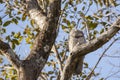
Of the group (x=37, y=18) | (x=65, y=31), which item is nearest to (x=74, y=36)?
(x=37, y=18)

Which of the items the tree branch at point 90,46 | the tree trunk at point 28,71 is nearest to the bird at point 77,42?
the tree branch at point 90,46

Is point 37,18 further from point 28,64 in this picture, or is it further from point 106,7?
point 106,7

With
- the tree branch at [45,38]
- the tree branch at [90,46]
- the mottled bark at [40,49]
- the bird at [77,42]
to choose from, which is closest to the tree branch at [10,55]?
the mottled bark at [40,49]

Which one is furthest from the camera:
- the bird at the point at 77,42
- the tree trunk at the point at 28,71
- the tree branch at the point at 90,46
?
the bird at the point at 77,42

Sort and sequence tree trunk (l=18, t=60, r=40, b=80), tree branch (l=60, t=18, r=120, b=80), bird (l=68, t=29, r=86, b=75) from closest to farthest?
tree trunk (l=18, t=60, r=40, b=80)
tree branch (l=60, t=18, r=120, b=80)
bird (l=68, t=29, r=86, b=75)

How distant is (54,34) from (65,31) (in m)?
2.35

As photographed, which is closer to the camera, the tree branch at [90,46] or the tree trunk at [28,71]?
the tree trunk at [28,71]

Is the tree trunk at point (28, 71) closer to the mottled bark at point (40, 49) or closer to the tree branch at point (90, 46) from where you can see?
the mottled bark at point (40, 49)

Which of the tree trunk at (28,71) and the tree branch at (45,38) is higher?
the tree branch at (45,38)

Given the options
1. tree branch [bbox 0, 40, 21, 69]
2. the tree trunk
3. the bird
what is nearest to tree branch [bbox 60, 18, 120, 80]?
the bird

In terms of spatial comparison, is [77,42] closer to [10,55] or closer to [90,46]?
[90,46]

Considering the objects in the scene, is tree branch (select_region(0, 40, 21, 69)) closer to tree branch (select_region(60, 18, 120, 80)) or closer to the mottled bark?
the mottled bark

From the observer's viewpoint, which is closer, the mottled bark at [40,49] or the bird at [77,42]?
the mottled bark at [40,49]

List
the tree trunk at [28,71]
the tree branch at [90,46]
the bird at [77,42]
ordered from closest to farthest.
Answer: the tree trunk at [28,71], the tree branch at [90,46], the bird at [77,42]
